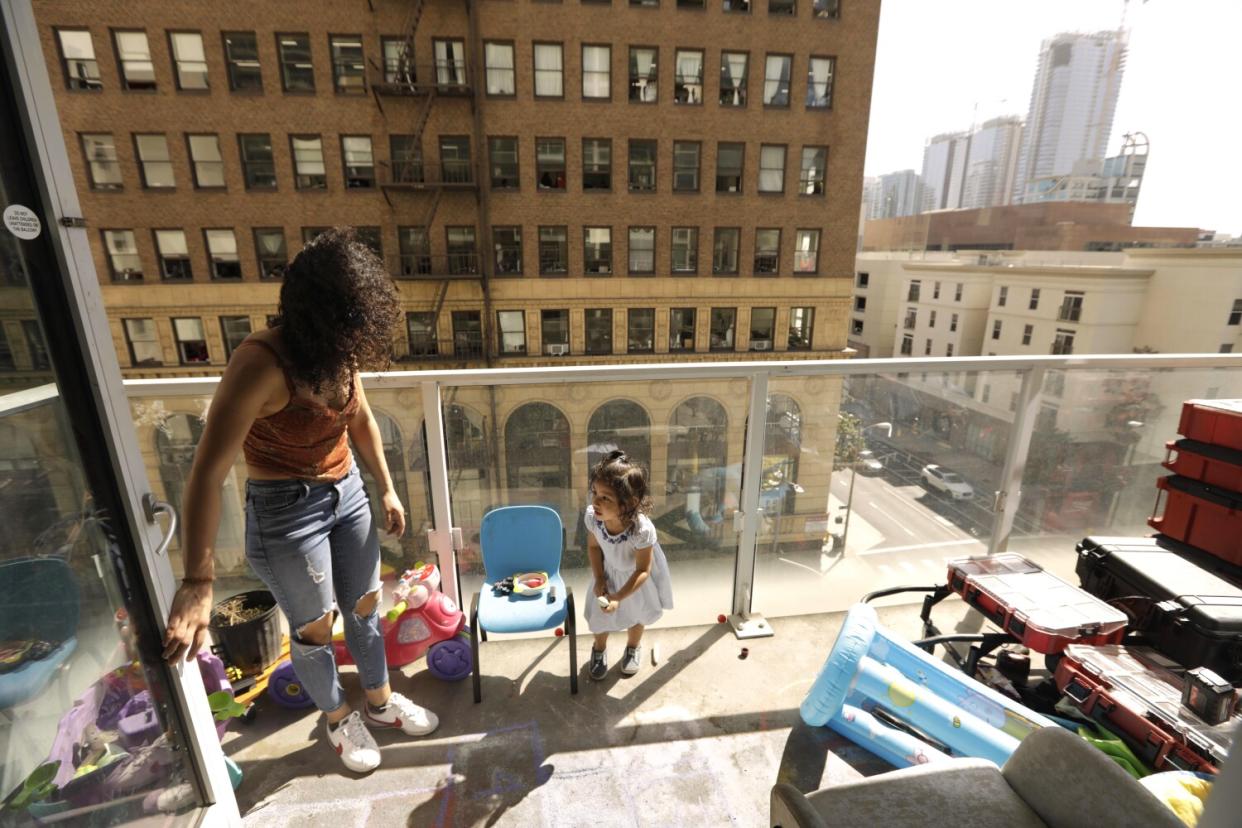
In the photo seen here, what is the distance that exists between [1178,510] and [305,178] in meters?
22.9

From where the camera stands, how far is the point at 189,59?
18156 mm

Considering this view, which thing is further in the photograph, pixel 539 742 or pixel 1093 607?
pixel 1093 607

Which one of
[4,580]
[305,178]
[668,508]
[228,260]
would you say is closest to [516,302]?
[305,178]

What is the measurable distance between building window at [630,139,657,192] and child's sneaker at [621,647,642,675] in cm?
1997

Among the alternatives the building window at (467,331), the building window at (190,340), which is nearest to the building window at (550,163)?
the building window at (467,331)

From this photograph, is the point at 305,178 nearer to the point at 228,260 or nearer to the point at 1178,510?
the point at 228,260

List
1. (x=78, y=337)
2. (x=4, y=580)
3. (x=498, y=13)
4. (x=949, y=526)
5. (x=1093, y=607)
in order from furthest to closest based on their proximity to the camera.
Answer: (x=498, y=13) → (x=949, y=526) → (x=1093, y=607) → (x=78, y=337) → (x=4, y=580)

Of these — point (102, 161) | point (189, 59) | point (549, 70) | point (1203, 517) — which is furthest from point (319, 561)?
point (102, 161)

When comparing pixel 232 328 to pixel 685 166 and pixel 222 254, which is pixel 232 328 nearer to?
pixel 222 254

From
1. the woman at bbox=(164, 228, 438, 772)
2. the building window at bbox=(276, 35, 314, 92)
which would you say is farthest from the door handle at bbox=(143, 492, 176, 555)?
the building window at bbox=(276, 35, 314, 92)

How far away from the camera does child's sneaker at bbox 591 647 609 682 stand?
2.56 metres

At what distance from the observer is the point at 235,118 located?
18656 mm

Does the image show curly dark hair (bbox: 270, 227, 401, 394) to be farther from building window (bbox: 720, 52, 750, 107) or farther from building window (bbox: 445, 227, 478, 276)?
building window (bbox: 720, 52, 750, 107)

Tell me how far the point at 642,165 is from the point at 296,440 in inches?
818
